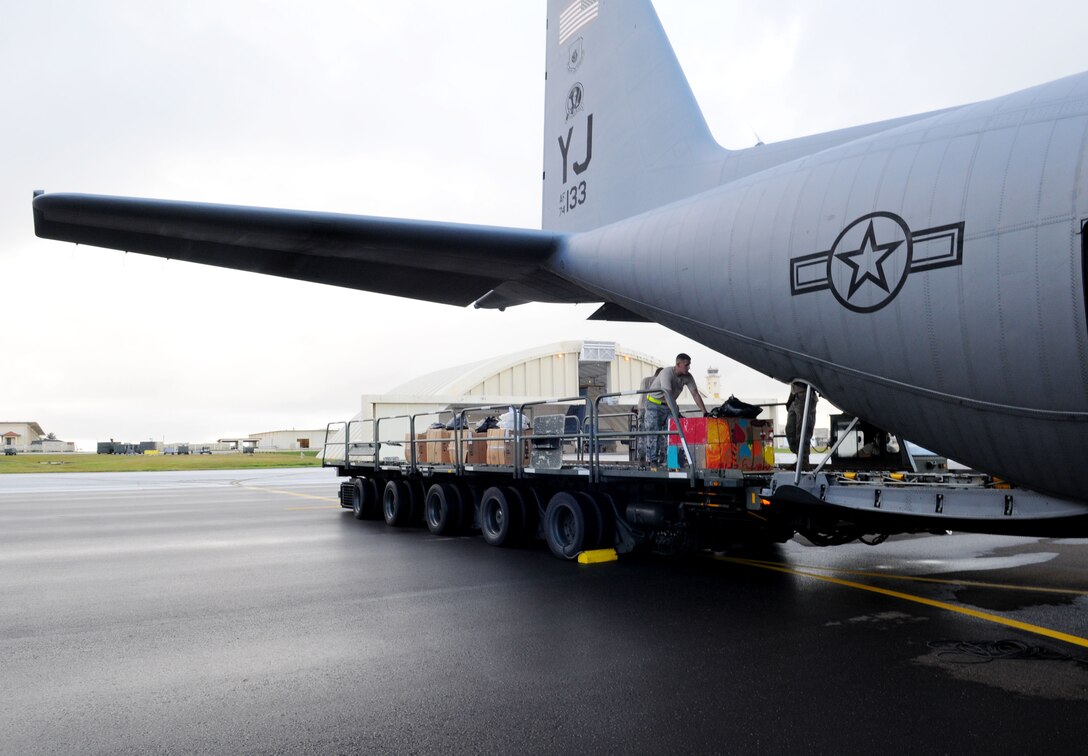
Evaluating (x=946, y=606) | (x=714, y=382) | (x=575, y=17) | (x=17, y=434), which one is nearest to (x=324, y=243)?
(x=575, y=17)

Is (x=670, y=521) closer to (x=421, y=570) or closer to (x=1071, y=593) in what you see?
(x=421, y=570)

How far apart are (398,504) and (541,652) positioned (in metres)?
8.65

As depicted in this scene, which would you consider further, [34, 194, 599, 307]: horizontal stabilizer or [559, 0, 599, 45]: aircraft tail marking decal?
[559, 0, 599, 45]: aircraft tail marking decal

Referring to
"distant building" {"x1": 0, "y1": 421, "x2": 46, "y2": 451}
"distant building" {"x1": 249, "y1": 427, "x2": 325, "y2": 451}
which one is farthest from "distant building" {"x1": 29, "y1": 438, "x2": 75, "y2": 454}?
"distant building" {"x1": 249, "y1": 427, "x2": 325, "y2": 451}

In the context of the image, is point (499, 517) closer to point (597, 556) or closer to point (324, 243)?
point (597, 556)

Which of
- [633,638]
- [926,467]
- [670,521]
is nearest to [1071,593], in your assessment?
[926,467]

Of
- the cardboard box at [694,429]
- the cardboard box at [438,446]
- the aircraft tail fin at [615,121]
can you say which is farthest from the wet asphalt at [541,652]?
the aircraft tail fin at [615,121]

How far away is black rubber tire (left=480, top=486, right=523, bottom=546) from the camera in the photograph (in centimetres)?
1080

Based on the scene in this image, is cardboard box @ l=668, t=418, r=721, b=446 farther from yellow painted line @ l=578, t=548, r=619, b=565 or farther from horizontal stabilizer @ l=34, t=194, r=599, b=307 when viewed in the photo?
horizontal stabilizer @ l=34, t=194, r=599, b=307

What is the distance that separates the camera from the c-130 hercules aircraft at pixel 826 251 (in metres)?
5.18

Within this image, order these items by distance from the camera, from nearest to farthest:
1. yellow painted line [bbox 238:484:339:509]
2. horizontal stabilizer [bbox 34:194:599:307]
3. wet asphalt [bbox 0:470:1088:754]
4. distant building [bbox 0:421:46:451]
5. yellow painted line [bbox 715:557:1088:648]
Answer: wet asphalt [bbox 0:470:1088:754]
yellow painted line [bbox 715:557:1088:648]
horizontal stabilizer [bbox 34:194:599:307]
yellow painted line [bbox 238:484:339:509]
distant building [bbox 0:421:46:451]

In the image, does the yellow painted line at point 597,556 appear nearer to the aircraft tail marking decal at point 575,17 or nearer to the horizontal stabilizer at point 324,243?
the horizontal stabilizer at point 324,243

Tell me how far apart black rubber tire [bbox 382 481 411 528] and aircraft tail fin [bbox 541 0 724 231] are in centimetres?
523

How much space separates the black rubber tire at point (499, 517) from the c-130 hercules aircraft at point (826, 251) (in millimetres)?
2802
